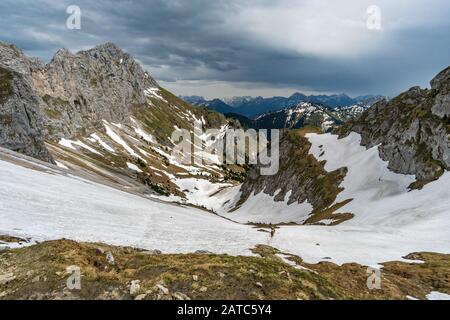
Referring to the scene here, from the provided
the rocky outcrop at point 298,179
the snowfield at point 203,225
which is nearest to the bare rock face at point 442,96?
the snowfield at point 203,225

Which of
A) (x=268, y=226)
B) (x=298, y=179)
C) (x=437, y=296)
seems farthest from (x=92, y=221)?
(x=298, y=179)

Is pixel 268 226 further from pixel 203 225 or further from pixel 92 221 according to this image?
pixel 92 221

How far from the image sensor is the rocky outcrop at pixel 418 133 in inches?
2950

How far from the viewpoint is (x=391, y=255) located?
3819 cm

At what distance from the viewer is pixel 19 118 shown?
108m

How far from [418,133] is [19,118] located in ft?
371

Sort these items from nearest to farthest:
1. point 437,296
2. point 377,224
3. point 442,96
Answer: point 437,296
point 377,224
point 442,96

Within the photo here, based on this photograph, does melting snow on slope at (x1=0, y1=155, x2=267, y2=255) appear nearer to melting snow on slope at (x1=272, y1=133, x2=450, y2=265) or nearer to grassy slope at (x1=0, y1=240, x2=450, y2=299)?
melting snow on slope at (x1=272, y1=133, x2=450, y2=265)

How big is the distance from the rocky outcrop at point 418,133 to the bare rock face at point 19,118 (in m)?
101

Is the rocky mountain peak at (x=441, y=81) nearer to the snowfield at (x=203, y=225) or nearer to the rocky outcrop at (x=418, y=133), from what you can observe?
the rocky outcrop at (x=418, y=133)

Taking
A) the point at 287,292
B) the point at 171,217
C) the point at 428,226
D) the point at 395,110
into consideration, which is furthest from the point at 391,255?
the point at 395,110

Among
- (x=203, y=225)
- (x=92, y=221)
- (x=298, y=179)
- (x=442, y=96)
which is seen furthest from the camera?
(x=298, y=179)

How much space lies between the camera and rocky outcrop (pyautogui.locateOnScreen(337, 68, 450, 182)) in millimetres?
74938
